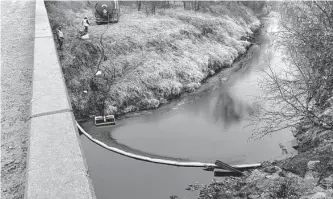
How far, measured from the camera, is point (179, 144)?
16.0 meters

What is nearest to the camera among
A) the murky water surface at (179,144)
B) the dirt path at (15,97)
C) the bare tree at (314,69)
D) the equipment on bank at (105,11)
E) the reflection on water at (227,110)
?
the dirt path at (15,97)

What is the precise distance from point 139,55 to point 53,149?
1738 centimetres

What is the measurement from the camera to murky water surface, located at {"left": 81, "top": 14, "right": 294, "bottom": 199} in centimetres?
1298

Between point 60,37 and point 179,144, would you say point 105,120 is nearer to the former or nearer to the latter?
point 179,144

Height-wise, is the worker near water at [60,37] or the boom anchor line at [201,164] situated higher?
the worker near water at [60,37]

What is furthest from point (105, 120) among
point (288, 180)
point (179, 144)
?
point (288, 180)

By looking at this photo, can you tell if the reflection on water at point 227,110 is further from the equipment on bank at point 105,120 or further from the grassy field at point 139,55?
the equipment on bank at point 105,120

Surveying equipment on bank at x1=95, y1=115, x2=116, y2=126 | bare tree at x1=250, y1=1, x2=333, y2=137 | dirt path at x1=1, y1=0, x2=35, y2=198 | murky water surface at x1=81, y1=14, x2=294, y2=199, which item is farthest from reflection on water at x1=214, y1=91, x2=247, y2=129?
dirt path at x1=1, y1=0, x2=35, y2=198

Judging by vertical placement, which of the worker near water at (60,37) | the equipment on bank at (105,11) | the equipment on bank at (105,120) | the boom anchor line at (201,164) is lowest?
the boom anchor line at (201,164)

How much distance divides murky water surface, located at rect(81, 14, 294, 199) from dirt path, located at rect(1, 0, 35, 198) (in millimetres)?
5219

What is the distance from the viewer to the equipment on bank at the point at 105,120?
57.5 ft

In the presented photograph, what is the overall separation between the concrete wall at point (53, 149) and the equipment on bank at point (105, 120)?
7794mm

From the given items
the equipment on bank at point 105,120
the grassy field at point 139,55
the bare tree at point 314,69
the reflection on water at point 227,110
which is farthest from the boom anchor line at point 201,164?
the grassy field at point 139,55

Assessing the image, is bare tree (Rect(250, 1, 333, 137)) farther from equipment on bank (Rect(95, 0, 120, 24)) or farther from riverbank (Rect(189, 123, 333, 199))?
equipment on bank (Rect(95, 0, 120, 24))
